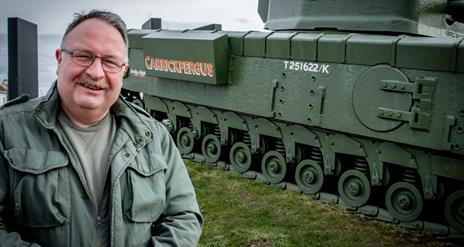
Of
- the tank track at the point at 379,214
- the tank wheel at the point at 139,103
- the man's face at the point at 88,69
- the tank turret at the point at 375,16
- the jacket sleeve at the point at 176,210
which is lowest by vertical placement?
the tank track at the point at 379,214

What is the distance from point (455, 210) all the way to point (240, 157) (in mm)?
3624

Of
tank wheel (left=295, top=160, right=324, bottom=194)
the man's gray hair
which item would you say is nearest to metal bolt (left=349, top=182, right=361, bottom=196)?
tank wheel (left=295, top=160, right=324, bottom=194)

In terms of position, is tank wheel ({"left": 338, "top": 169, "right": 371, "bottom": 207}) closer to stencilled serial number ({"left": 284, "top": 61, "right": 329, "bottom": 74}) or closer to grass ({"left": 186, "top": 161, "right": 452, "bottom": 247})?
grass ({"left": 186, "top": 161, "right": 452, "bottom": 247})

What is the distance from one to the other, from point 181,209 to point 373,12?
17.8ft

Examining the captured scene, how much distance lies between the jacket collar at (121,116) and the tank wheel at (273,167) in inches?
231

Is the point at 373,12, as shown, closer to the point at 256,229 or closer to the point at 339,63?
the point at 339,63

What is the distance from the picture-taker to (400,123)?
648 centimetres

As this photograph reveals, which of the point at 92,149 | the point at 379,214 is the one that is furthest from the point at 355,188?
the point at 92,149

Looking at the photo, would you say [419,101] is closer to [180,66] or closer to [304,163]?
[304,163]

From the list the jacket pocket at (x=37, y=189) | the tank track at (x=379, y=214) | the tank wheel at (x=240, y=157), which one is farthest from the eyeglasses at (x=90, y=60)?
the tank wheel at (x=240, y=157)

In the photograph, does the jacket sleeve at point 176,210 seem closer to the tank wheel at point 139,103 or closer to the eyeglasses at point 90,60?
the eyeglasses at point 90,60

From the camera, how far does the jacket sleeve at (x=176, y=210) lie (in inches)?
95.0

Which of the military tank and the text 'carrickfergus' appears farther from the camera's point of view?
the text 'carrickfergus'

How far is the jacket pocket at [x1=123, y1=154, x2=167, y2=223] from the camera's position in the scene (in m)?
2.28
